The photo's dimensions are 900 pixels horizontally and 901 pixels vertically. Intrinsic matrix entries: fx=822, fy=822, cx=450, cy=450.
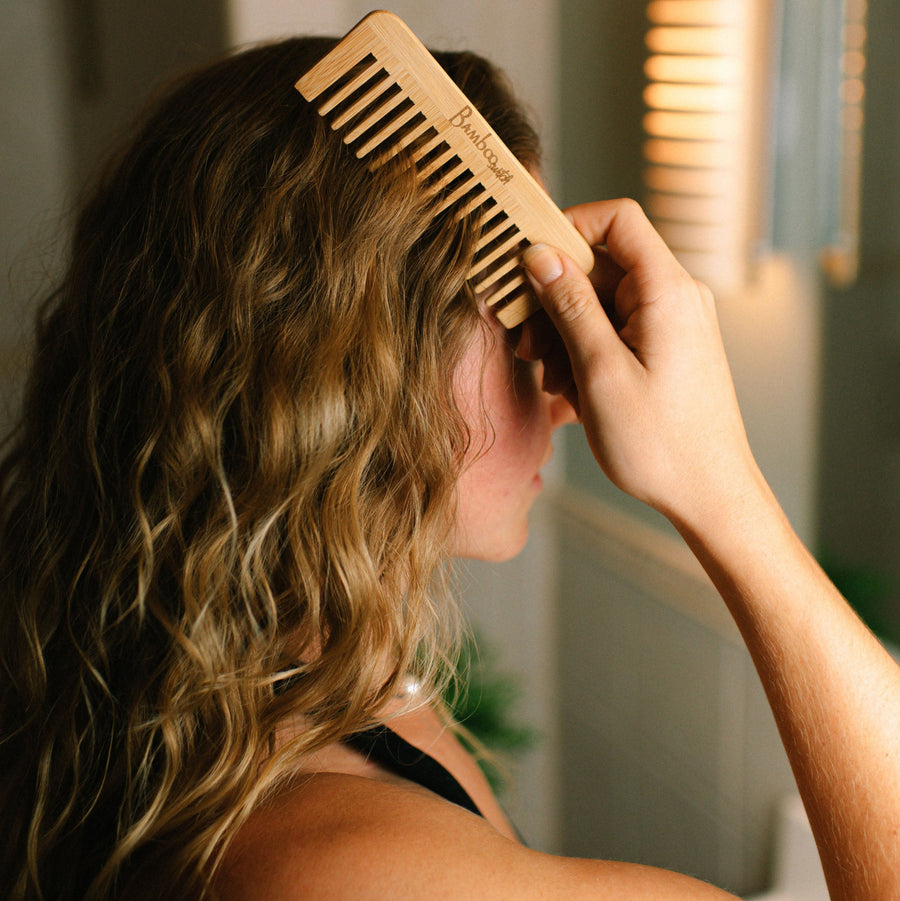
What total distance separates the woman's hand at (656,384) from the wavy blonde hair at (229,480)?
0.08m

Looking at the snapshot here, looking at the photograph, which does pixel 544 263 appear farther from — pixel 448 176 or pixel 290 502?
pixel 290 502

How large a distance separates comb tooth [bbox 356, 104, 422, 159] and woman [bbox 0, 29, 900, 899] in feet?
0.06

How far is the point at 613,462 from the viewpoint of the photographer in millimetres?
560

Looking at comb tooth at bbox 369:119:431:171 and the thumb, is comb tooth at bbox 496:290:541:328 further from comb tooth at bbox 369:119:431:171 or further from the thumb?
comb tooth at bbox 369:119:431:171

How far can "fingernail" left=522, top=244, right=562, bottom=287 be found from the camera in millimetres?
556

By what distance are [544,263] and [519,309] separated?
0.04m

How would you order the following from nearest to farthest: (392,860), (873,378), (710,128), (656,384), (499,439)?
(392,860) < (656,384) < (499,439) < (873,378) < (710,128)

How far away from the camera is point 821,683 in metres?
0.52

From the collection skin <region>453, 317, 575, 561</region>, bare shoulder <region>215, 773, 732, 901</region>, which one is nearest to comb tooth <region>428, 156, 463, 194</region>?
skin <region>453, 317, 575, 561</region>

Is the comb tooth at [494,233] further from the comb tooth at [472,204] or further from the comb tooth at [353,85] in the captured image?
the comb tooth at [353,85]

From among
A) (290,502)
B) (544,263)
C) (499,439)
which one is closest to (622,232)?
(544,263)

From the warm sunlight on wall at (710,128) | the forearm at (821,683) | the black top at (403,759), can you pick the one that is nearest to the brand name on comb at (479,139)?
the forearm at (821,683)

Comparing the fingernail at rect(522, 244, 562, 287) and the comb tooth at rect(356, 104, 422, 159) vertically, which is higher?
the comb tooth at rect(356, 104, 422, 159)

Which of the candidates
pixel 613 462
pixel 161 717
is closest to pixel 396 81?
pixel 613 462
